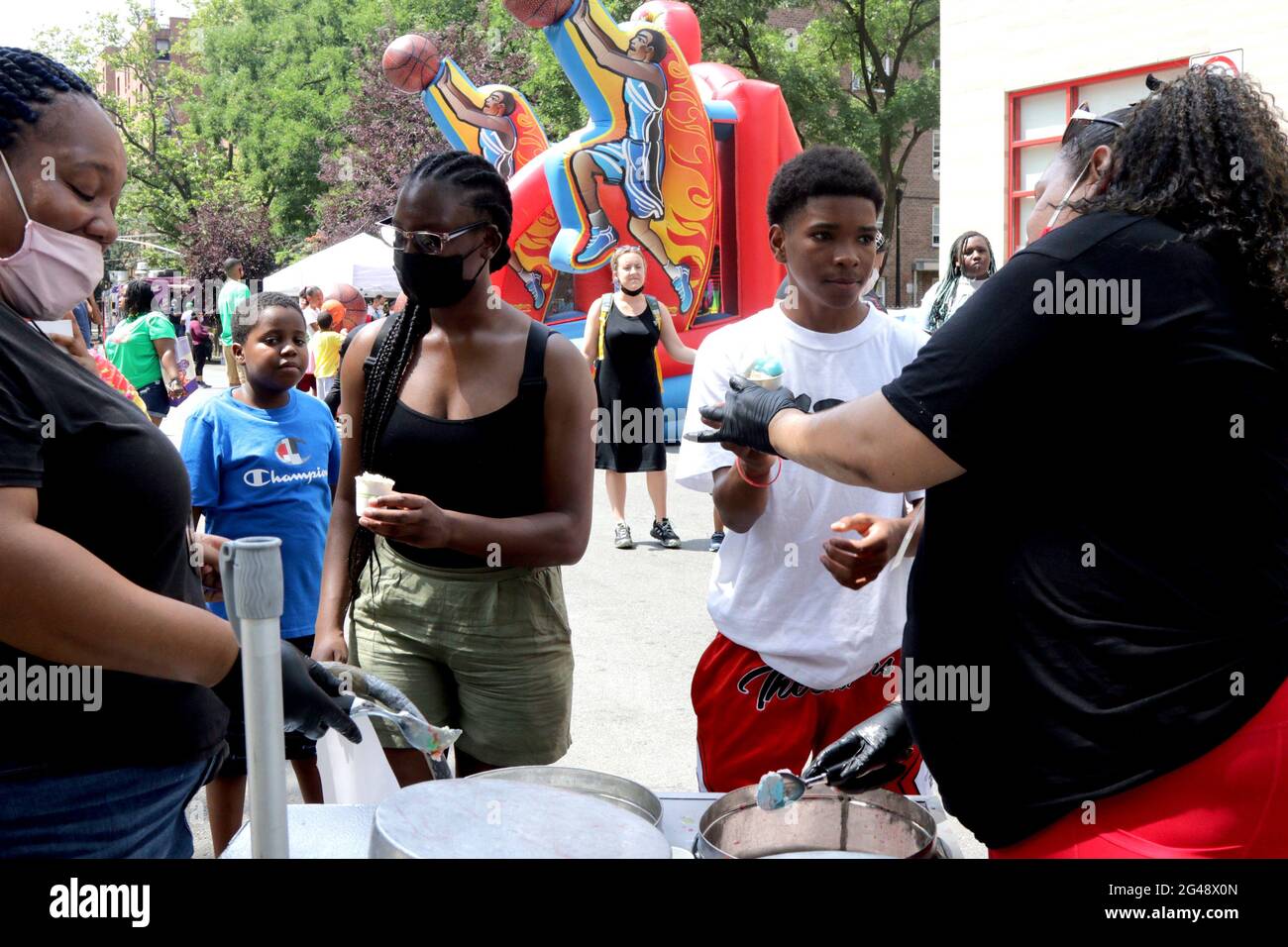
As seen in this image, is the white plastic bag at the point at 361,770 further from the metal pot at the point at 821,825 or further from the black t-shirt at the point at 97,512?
the metal pot at the point at 821,825

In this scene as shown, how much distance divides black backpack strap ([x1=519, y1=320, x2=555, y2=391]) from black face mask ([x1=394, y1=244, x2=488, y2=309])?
20cm

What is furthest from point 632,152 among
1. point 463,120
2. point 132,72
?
point 132,72

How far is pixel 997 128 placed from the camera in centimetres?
1694

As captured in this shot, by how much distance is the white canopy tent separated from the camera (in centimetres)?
→ 2014

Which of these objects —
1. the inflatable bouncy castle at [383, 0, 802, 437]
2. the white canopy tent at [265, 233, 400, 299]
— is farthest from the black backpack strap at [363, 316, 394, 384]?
the white canopy tent at [265, 233, 400, 299]

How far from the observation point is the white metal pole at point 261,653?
1.31 meters

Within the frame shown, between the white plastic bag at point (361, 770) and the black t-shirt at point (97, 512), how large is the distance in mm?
344

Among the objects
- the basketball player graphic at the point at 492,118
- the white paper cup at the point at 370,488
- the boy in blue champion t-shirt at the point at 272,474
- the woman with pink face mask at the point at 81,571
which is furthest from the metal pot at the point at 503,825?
the basketball player graphic at the point at 492,118

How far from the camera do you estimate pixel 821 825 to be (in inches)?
75.5

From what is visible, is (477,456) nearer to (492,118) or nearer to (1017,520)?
(1017,520)

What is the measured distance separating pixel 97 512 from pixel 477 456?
1.18m
